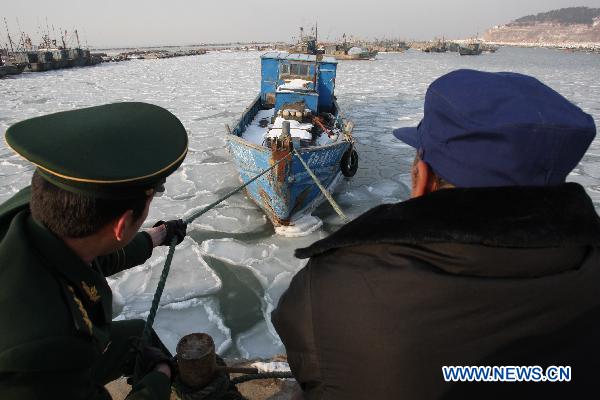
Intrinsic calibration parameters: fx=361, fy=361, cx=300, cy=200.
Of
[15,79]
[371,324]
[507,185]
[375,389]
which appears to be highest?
[507,185]

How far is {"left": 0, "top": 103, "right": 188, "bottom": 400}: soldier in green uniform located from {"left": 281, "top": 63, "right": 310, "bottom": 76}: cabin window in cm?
1114

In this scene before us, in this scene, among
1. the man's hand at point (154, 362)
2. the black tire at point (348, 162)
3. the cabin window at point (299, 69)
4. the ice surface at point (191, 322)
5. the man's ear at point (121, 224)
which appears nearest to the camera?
the man's ear at point (121, 224)

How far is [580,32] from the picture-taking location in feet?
535

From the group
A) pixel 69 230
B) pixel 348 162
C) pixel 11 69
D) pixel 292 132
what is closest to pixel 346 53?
pixel 11 69

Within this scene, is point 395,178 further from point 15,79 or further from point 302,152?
point 15,79

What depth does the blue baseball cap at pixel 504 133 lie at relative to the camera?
0.87 meters

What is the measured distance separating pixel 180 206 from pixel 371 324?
771 centimetres

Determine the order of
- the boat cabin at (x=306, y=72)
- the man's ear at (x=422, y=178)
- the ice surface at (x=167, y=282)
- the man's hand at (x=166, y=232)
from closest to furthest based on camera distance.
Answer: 1. the man's ear at (x=422, y=178)
2. the man's hand at (x=166, y=232)
3. the ice surface at (x=167, y=282)
4. the boat cabin at (x=306, y=72)

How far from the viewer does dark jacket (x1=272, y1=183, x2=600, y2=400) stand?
0.84 metres

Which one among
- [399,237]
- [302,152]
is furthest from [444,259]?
[302,152]

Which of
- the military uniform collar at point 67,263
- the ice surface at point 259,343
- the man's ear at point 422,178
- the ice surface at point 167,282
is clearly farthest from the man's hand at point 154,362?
the ice surface at point 167,282

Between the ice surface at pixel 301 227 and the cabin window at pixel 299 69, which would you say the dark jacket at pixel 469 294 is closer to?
the ice surface at pixel 301 227

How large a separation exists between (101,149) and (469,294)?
1363 mm

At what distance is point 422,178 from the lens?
3.66 ft
